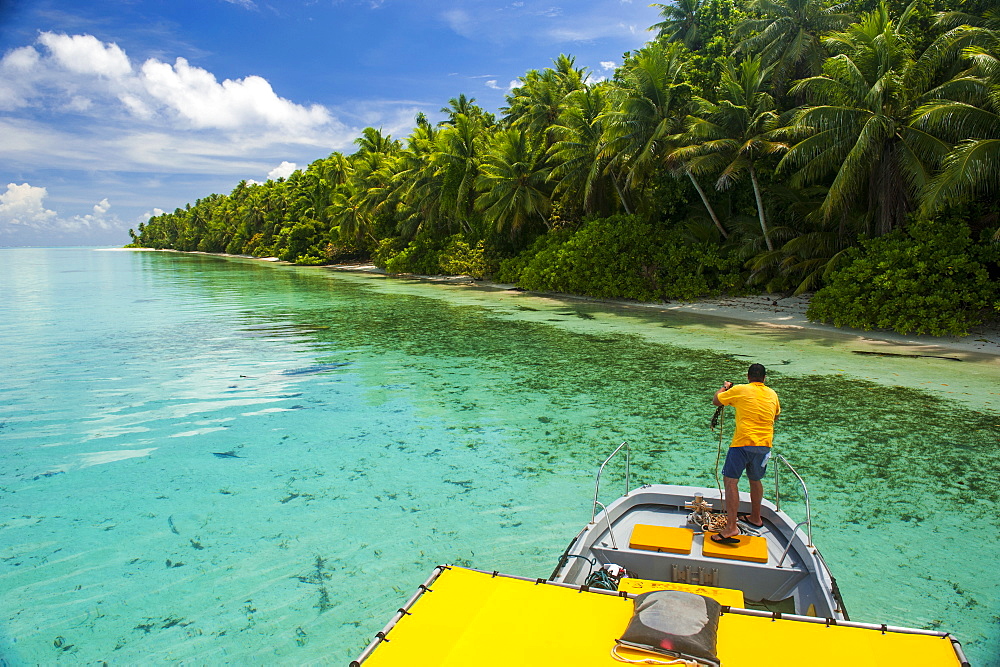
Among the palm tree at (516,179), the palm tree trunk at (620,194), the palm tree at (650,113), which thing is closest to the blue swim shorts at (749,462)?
the palm tree at (650,113)

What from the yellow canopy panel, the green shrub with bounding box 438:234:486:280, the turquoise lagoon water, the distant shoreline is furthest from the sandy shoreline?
the yellow canopy panel

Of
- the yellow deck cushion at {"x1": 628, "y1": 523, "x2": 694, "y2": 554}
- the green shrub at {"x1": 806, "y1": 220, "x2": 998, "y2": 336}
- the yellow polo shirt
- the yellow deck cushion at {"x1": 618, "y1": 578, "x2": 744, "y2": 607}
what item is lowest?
the yellow deck cushion at {"x1": 628, "y1": 523, "x2": 694, "y2": 554}

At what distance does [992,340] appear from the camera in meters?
17.3

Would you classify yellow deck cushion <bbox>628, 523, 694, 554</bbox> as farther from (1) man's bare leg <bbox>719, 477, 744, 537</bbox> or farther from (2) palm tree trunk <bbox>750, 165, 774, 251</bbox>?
(2) palm tree trunk <bbox>750, 165, 774, 251</bbox>

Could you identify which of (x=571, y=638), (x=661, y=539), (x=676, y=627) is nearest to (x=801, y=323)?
(x=661, y=539)

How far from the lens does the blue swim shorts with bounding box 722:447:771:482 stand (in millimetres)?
5797

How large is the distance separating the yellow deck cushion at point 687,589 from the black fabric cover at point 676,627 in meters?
0.65

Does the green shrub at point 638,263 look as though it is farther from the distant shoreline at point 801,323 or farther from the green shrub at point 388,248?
the green shrub at point 388,248

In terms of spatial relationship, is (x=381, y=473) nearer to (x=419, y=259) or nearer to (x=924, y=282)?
(x=924, y=282)

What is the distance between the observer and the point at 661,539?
534 centimetres

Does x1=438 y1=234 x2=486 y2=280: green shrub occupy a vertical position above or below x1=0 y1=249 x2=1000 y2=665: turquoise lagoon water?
above

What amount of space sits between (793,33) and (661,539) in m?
26.6

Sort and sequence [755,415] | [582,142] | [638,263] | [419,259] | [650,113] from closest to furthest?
[755,415]
[650,113]
[638,263]
[582,142]
[419,259]

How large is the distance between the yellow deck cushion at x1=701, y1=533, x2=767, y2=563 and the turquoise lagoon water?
1.11m
